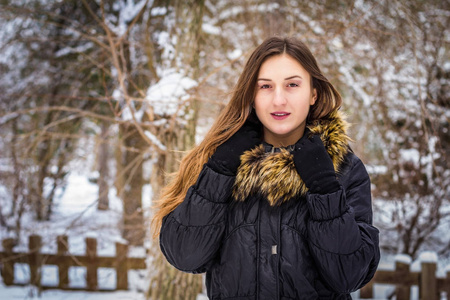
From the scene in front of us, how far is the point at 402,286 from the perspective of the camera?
4.17m

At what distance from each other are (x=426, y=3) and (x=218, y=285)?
15.6 ft

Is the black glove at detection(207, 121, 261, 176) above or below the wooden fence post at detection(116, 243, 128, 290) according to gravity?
above

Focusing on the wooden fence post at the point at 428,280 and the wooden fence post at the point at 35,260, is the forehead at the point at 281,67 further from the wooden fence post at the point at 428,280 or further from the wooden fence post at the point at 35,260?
the wooden fence post at the point at 35,260

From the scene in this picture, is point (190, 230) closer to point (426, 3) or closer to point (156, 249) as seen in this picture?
point (156, 249)

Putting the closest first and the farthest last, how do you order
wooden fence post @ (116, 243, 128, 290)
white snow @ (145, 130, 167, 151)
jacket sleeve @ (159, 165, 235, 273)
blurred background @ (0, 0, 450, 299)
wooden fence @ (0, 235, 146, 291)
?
jacket sleeve @ (159, 165, 235, 273)
white snow @ (145, 130, 167, 151)
blurred background @ (0, 0, 450, 299)
wooden fence post @ (116, 243, 128, 290)
wooden fence @ (0, 235, 146, 291)

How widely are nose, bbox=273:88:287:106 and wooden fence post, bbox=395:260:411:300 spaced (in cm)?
347

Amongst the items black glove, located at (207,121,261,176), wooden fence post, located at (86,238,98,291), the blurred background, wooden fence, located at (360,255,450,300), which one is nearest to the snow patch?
the blurred background

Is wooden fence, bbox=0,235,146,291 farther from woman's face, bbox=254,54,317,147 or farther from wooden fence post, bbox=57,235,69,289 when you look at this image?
woman's face, bbox=254,54,317,147

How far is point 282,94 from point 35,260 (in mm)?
4819

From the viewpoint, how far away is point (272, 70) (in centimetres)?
155

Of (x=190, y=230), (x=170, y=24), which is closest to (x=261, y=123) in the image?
(x=190, y=230)

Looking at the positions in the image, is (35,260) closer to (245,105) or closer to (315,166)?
(245,105)

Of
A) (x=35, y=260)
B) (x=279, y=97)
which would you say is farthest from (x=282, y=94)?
(x=35, y=260)

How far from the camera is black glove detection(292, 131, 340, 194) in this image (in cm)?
137
